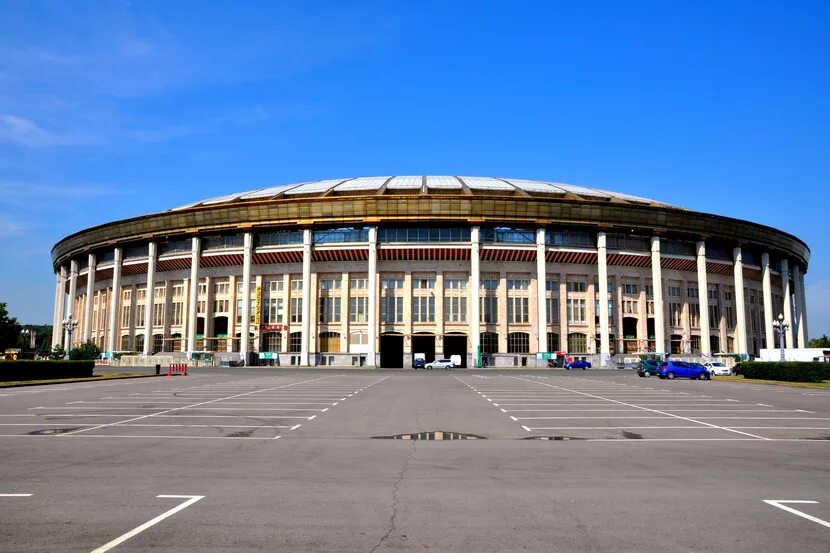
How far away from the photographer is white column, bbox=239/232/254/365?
82256 millimetres

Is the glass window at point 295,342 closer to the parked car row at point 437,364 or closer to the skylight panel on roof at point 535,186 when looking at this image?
the parked car row at point 437,364

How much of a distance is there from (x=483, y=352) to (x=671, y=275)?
3170 centimetres

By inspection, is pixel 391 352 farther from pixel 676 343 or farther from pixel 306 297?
pixel 676 343

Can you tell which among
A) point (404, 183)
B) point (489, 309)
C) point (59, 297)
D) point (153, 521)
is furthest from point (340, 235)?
point (153, 521)

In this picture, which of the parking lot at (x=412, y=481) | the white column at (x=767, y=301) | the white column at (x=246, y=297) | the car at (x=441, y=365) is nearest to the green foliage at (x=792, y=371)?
the parking lot at (x=412, y=481)

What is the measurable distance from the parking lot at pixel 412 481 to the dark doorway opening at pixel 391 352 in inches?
2441

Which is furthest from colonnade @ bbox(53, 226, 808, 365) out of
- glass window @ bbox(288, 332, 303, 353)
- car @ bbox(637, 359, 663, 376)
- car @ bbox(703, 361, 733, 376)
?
car @ bbox(637, 359, 663, 376)

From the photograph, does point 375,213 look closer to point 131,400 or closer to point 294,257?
point 294,257

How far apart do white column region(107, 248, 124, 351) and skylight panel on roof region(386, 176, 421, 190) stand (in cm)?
4481

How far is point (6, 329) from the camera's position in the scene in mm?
118375

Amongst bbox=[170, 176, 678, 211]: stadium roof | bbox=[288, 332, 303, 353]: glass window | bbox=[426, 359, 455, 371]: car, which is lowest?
bbox=[426, 359, 455, 371]: car

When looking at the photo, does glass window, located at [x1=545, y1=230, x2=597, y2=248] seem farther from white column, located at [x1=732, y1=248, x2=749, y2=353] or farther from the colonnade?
white column, located at [x1=732, y1=248, x2=749, y2=353]

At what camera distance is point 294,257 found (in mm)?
85125

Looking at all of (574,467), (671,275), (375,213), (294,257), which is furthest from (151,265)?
(574,467)
